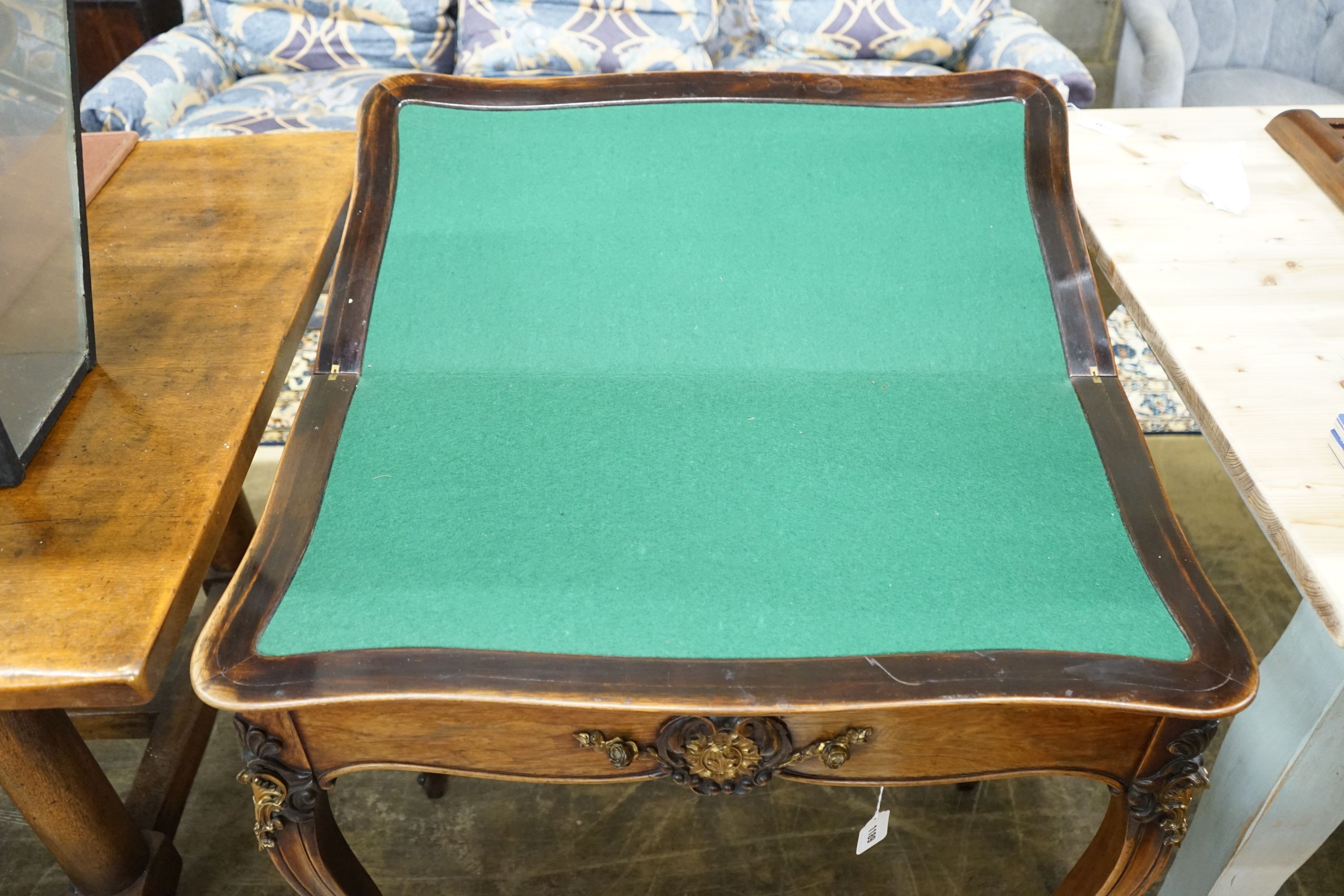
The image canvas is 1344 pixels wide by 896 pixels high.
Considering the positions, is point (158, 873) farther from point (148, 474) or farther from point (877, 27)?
point (877, 27)

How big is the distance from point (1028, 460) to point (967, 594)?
0.19 m

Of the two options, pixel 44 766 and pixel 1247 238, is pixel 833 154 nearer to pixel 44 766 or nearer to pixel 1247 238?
pixel 1247 238

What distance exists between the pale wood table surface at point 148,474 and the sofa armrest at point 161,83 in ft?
3.67

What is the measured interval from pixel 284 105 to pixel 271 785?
210 cm

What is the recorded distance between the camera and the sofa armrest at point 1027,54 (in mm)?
2365

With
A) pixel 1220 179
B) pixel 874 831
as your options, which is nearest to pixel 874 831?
pixel 874 831

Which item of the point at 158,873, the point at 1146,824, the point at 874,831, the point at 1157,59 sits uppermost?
the point at 1157,59

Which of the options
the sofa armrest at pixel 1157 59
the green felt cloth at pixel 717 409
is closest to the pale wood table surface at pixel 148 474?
the green felt cloth at pixel 717 409

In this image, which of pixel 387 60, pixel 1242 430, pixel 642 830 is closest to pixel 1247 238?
pixel 1242 430

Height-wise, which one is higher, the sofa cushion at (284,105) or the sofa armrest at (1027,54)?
the sofa armrest at (1027,54)

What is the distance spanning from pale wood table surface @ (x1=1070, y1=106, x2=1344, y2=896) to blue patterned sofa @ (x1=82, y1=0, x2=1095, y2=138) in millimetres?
1150

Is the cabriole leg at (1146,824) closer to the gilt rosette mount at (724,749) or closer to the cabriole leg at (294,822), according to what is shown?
the gilt rosette mount at (724,749)

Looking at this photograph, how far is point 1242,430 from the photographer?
102 centimetres

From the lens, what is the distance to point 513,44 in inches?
99.6
